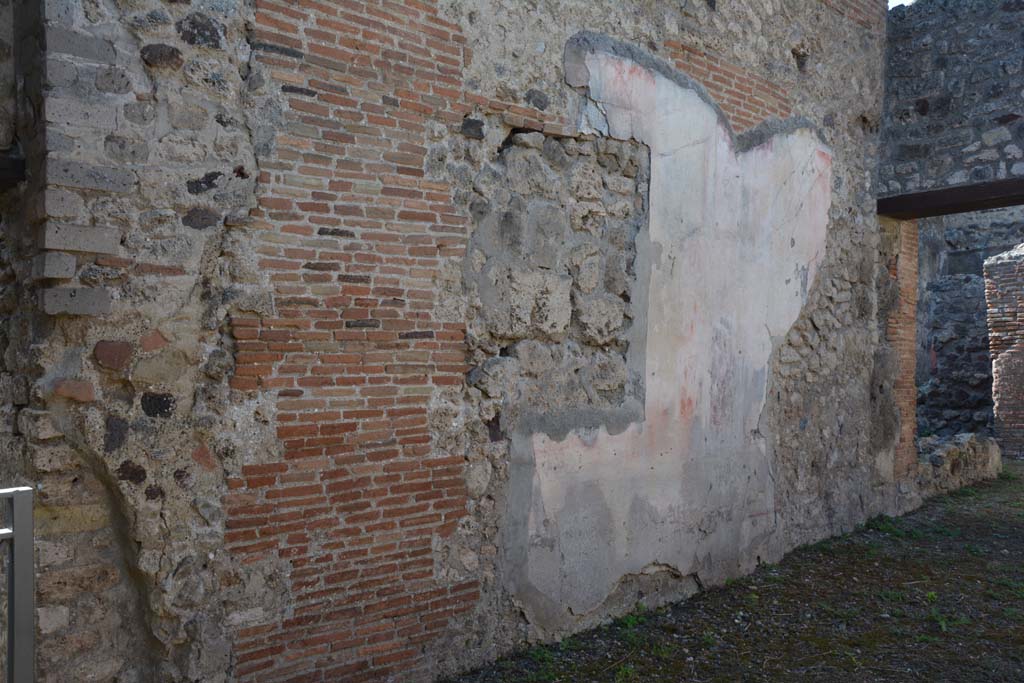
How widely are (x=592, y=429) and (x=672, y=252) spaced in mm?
1242

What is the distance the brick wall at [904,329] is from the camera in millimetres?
7512

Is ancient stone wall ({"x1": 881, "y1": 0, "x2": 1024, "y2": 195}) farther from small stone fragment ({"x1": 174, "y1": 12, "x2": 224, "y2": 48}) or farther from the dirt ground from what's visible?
small stone fragment ({"x1": 174, "y1": 12, "x2": 224, "y2": 48})

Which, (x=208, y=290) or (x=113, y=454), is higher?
(x=208, y=290)

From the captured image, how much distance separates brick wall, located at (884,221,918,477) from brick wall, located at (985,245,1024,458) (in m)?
3.91

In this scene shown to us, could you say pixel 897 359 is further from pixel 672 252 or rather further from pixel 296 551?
pixel 296 551

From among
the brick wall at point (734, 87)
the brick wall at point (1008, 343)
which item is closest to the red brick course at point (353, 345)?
the brick wall at point (734, 87)

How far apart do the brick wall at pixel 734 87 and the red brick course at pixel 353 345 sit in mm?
1795

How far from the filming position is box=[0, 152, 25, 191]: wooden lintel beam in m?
3.07

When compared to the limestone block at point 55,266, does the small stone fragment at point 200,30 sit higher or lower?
higher

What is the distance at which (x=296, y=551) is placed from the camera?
3498 mm

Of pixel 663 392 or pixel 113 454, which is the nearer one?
pixel 113 454

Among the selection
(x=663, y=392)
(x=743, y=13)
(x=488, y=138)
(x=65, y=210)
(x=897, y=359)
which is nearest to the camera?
(x=65, y=210)

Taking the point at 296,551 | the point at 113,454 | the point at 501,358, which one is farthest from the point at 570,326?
the point at 113,454

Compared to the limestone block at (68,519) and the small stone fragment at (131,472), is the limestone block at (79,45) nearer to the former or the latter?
the small stone fragment at (131,472)
